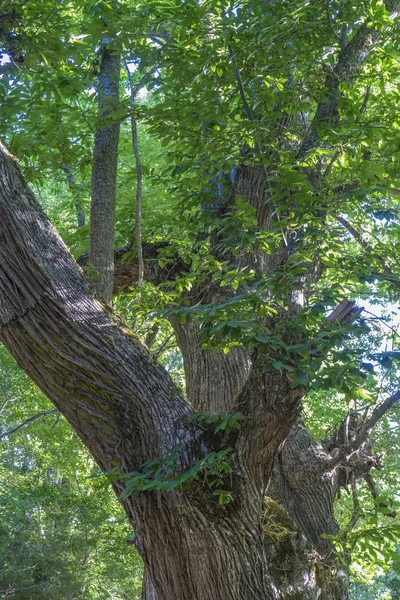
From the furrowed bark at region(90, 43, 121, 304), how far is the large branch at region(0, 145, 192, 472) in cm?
103

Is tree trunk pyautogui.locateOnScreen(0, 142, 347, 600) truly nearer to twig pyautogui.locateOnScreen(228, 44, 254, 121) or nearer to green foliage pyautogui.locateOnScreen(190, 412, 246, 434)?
green foliage pyautogui.locateOnScreen(190, 412, 246, 434)

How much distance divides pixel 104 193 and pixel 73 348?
1946 mm

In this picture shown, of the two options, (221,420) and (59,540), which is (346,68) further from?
(59,540)

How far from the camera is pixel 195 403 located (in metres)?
4.86

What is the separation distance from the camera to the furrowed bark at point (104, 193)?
4340mm

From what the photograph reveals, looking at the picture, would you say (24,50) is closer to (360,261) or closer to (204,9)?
(204,9)

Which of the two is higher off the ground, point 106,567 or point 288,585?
point 106,567

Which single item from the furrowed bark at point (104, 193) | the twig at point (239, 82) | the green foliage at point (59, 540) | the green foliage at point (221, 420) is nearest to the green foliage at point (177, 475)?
the green foliage at point (221, 420)

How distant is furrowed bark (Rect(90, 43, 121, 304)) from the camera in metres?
4.34

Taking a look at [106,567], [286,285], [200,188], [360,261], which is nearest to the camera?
[286,285]

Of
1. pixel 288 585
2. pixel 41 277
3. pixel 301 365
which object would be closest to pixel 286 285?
pixel 301 365

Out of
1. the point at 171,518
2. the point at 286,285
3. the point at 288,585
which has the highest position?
the point at 286,285

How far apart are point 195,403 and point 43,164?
2.26 m

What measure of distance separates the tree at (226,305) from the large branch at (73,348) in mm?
10
